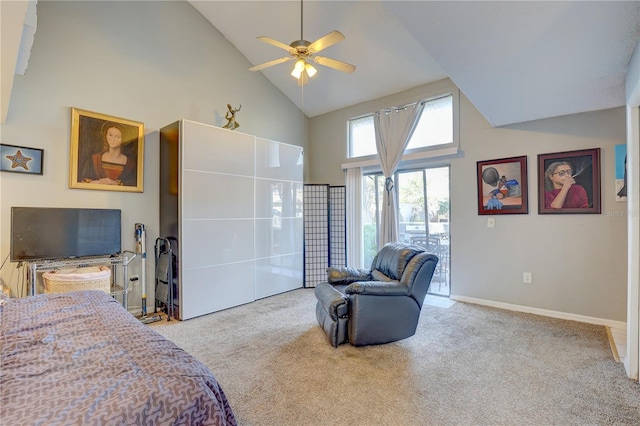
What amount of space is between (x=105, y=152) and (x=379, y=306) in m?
3.37

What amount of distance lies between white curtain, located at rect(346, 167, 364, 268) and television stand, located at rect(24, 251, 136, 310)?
318 centimetres

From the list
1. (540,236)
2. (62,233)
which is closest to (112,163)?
(62,233)

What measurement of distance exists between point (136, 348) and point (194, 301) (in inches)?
100

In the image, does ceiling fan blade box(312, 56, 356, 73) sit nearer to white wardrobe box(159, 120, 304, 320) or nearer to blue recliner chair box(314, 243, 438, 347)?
white wardrobe box(159, 120, 304, 320)

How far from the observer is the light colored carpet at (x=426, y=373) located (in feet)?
5.94

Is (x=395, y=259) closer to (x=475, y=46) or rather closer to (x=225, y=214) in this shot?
(x=475, y=46)

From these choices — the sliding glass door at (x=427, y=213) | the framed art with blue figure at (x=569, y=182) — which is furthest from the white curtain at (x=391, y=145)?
the framed art with blue figure at (x=569, y=182)

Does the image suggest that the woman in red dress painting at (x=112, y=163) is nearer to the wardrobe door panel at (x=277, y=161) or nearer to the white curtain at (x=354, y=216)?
the wardrobe door panel at (x=277, y=161)

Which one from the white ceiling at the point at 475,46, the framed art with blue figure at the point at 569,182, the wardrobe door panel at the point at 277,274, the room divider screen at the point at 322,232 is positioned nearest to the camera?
the white ceiling at the point at 475,46

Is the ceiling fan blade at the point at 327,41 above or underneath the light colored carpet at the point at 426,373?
above

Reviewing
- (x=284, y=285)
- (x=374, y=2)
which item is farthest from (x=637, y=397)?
A: (x=374, y=2)

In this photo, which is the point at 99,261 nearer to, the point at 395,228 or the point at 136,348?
the point at 136,348

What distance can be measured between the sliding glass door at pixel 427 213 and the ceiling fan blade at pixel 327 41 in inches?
100

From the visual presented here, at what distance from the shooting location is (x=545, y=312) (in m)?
3.56
